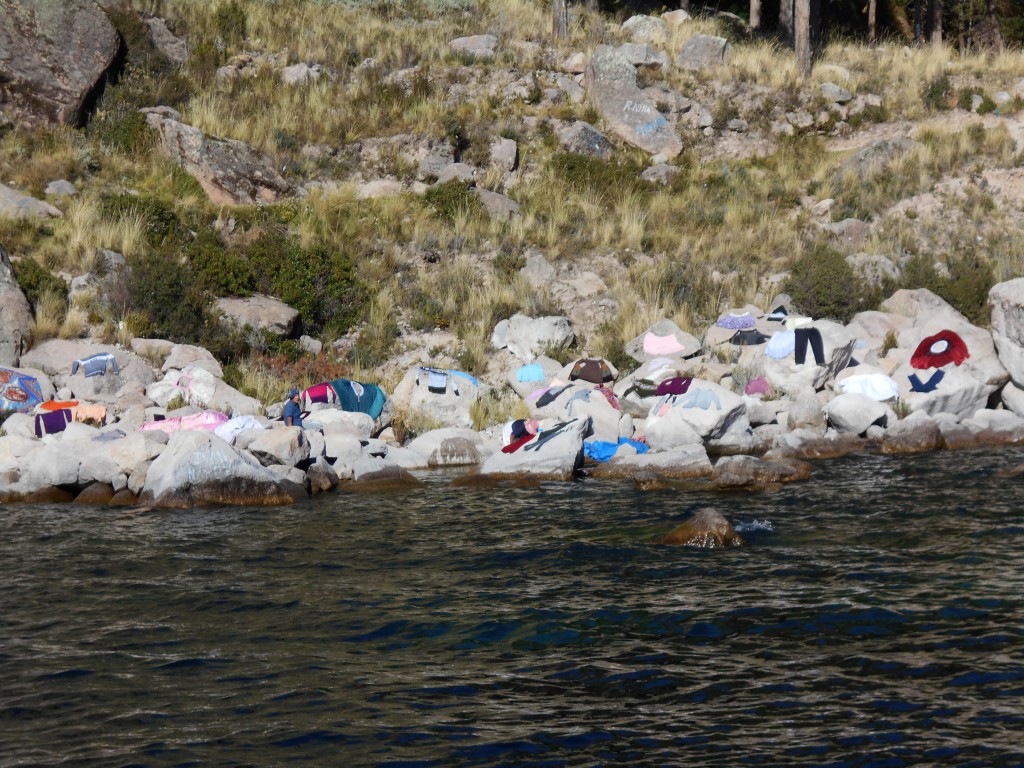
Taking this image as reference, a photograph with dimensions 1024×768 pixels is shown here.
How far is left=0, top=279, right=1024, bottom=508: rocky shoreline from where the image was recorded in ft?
38.1

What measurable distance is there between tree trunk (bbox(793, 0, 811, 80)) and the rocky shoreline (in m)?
13.1

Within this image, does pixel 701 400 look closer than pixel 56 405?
No

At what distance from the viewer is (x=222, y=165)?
21.4 m

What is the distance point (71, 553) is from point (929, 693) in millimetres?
7250

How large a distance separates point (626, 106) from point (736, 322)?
11019 mm

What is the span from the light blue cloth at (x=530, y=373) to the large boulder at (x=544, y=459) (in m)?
3.40

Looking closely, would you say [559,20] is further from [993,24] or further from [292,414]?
[292,414]

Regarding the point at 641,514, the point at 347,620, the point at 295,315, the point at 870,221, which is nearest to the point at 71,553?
the point at 347,620

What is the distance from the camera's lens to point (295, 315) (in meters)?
17.8

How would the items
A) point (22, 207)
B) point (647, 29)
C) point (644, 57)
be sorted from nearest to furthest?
point (22, 207)
point (644, 57)
point (647, 29)

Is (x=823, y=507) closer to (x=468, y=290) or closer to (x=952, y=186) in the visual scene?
Result: (x=468, y=290)

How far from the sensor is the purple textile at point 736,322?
1795 centimetres

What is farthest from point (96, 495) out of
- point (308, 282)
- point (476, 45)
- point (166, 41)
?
point (476, 45)

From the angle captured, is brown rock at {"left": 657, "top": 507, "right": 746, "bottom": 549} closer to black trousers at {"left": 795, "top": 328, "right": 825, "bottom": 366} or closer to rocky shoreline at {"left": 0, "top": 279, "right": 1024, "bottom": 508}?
rocky shoreline at {"left": 0, "top": 279, "right": 1024, "bottom": 508}
